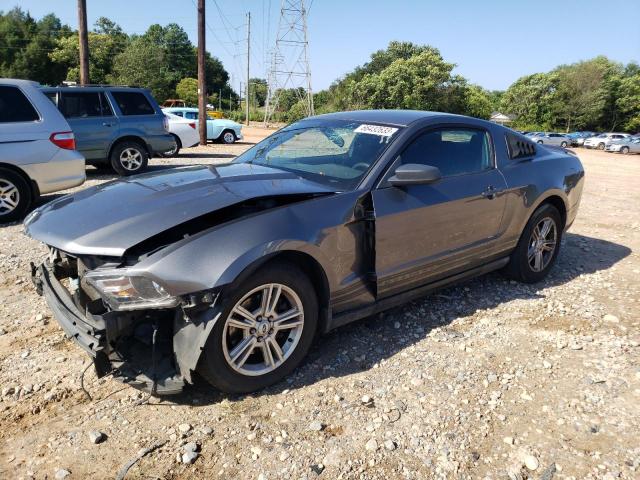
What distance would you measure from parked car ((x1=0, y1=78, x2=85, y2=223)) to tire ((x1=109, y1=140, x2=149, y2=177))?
3844 mm

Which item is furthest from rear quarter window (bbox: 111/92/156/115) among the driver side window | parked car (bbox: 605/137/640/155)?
parked car (bbox: 605/137/640/155)

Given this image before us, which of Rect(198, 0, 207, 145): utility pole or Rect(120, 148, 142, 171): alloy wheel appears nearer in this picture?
Rect(120, 148, 142, 171): alloy wheel

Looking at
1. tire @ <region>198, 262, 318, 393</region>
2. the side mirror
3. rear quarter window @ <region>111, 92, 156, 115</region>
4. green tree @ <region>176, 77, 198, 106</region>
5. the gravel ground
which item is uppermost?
green tree @ <region>176, 77, 198, 106</region>

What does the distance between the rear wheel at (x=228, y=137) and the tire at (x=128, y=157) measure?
949cm

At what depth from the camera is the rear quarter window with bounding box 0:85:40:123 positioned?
20.0 ft

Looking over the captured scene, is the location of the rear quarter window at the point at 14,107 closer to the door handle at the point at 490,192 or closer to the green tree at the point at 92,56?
the door handle at the point at 490,192

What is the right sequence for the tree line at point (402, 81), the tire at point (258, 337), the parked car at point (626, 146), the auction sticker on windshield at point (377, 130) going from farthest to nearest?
the tree line at point (402, 81), the parked car at point (626, 146), the auction sticker on windshield at point (377, 130), the tire at point (258, 337)

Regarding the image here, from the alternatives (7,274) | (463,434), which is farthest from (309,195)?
(7,274)

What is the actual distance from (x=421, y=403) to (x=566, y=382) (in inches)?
39.8

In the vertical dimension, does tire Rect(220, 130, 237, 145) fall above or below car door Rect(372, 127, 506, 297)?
above

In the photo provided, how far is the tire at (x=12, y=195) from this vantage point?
617 cm

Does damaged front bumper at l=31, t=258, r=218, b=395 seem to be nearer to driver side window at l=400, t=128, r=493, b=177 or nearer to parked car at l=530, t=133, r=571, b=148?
driver side window at l=400, t=128, r=493, b=177

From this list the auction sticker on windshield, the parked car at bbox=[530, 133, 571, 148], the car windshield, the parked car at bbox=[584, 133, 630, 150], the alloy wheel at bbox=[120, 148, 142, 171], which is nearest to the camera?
the car windshield

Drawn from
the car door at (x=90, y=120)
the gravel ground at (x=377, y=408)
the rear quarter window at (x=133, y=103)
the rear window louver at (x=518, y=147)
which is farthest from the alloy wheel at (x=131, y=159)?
Result: the rear window louver at (x=518, y=147)
